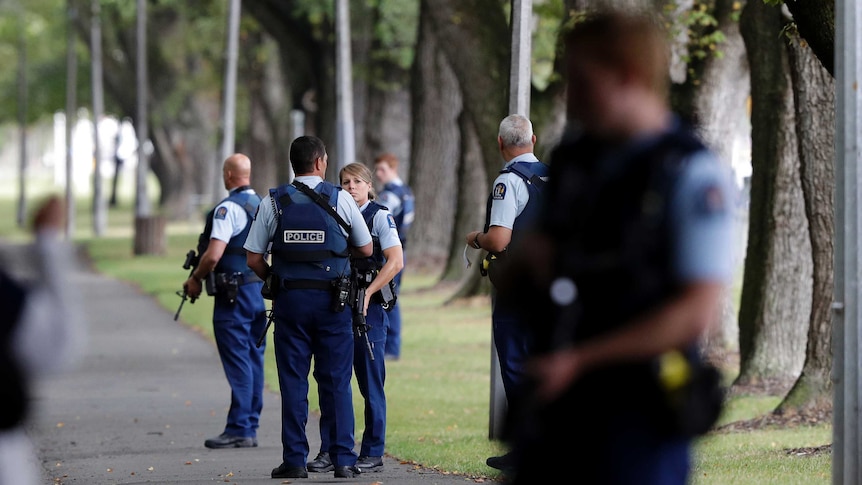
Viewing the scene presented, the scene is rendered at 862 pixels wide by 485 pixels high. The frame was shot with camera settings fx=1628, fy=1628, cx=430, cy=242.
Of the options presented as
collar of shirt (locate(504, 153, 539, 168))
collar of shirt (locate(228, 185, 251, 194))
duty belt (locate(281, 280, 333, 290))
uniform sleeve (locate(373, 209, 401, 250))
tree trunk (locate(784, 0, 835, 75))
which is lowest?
duty belt (locate(281, 280, 333, 290))

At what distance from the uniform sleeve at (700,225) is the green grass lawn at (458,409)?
64cm

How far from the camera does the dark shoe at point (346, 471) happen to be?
856 cm

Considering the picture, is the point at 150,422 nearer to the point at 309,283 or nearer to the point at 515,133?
the point at 309,283

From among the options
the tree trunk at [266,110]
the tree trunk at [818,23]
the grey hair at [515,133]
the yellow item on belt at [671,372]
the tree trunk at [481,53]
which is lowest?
the yellow item on belt at [671,372]

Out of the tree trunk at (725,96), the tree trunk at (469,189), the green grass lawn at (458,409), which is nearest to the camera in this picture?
the green grass lawn at (458,409)

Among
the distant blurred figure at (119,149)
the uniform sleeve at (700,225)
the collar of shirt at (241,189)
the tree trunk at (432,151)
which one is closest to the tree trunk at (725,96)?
the collar of shirt at (241,189)

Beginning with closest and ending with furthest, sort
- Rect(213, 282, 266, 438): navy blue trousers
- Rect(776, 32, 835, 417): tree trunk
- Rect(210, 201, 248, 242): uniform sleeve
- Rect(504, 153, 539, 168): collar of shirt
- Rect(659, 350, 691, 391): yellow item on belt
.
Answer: Rect(659, 350, 691, 391): yellow item on belt → Rect(504, 153, 539, 168): collar of shirt → Rect(210, 201, 248, 242): uniform sleeve → Rect(213, 282, 266, 438): navy blue trousers → Rect(776, 32, 835, 417): tree trunk

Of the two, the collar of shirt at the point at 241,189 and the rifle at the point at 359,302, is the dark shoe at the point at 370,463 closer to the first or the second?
the rifle at the point at 359,302

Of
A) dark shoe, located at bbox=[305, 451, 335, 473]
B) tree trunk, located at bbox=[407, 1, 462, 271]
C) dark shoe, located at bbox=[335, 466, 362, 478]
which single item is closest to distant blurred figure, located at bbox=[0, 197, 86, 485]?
dark shoe, located at bbox=[335, 466, 362, 478]

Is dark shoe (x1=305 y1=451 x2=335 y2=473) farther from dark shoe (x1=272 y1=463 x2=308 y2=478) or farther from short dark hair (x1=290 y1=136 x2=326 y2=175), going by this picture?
short dark hair (x1=290 y1=136 x2=326 y2=175)

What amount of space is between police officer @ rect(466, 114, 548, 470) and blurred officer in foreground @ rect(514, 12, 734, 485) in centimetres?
404

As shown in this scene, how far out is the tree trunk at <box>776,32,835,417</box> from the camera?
11070 millimetres

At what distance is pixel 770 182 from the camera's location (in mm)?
13508

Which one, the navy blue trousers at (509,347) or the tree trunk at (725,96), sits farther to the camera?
the tree trunk at (725,96)
